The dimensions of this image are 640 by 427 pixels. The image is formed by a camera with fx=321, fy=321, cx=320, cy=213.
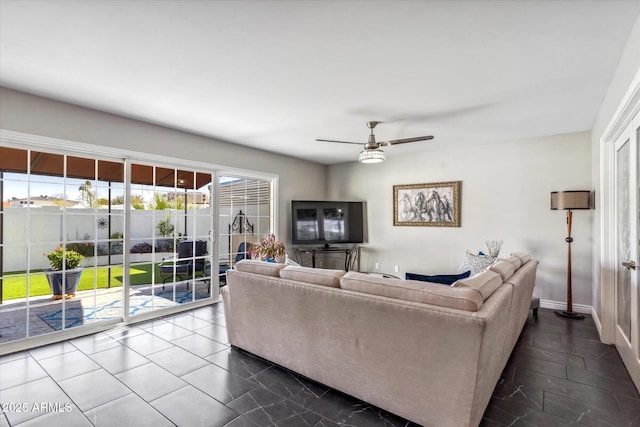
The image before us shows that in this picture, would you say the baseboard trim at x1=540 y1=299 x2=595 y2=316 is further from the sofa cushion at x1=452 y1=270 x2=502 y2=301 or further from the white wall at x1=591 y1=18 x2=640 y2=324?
the sofa cushion at x1=452 y1=270 x2=502 y2=301

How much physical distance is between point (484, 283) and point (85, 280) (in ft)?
13.4

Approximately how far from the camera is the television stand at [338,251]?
610cm

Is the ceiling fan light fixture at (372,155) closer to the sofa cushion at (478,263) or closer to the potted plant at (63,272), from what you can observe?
the sofa cushion at (478,263)

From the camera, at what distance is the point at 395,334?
6.25 ft

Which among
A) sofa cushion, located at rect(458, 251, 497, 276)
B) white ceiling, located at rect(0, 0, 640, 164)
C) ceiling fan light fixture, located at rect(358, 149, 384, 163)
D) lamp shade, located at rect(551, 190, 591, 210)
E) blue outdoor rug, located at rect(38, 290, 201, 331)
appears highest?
white ceiling, located at rect(0, 0, 640, 164)

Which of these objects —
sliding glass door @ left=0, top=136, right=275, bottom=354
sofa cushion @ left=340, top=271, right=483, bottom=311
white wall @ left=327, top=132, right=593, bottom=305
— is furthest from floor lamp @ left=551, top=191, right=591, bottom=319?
sliding glass door @ left=0, top=136, right=275, bottom=354

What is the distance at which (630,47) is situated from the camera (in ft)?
6.88

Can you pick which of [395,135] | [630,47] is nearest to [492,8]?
[630,47]

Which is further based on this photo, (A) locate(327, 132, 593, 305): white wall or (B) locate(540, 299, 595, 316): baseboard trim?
(A) locate(327, 132, 593, 305): white wall

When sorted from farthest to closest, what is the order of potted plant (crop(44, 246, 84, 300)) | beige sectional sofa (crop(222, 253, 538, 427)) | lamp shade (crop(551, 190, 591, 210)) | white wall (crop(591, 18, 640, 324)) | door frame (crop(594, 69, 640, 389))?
1. lamp shade (crop(551, 190, 591, 210))
2. potted plant (crop(44, 246, 84, 300))
3. door frame (crop(594, 69, 640, 389))
4. white wall (crop(591, 18, 640, 324))
5. beige sectional sofa (crop(222, 253, 538, 427))

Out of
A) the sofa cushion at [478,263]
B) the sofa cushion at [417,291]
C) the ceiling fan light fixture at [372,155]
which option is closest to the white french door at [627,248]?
the sofa cushion at [478,263]

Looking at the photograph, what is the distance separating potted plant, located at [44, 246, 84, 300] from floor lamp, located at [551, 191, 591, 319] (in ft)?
18.8

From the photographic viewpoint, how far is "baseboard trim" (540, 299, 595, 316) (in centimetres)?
424

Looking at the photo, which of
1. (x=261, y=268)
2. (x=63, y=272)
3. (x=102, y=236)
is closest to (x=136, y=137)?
(x=102, y=236)
